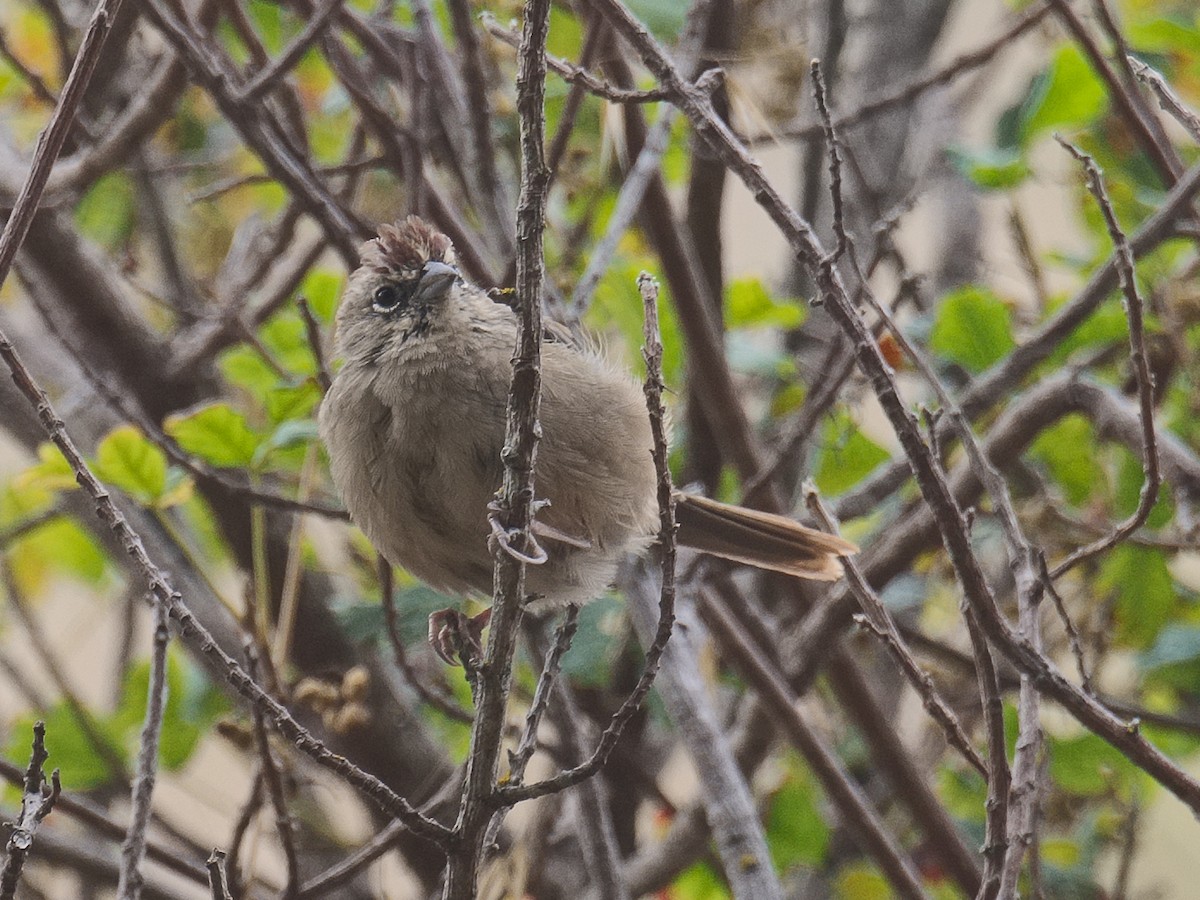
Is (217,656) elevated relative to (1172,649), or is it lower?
lower

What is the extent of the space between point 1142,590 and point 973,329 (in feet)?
2.66

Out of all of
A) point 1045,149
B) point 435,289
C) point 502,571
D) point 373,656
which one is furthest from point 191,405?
point 1045,149

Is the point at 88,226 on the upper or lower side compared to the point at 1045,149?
lower

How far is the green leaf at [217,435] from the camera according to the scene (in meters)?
3.06

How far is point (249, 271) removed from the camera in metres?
4.36

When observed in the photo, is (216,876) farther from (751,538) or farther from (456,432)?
(751,538)

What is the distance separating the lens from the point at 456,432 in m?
2.72

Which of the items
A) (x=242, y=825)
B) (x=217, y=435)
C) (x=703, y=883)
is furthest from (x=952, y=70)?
(x=242, y=825)

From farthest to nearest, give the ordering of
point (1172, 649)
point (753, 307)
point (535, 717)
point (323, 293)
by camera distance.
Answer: point (753, 307), point (323, 293), point (1172, 649), point (535, 717)

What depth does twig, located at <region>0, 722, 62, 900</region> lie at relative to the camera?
169 centimetres

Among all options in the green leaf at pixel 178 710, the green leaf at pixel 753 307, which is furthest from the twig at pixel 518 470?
the green leaf at pixel 753 307

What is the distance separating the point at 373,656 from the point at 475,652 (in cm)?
115

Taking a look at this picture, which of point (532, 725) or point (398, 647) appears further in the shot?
point (398, 647)

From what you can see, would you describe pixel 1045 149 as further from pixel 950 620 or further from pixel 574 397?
pixel 574 397
